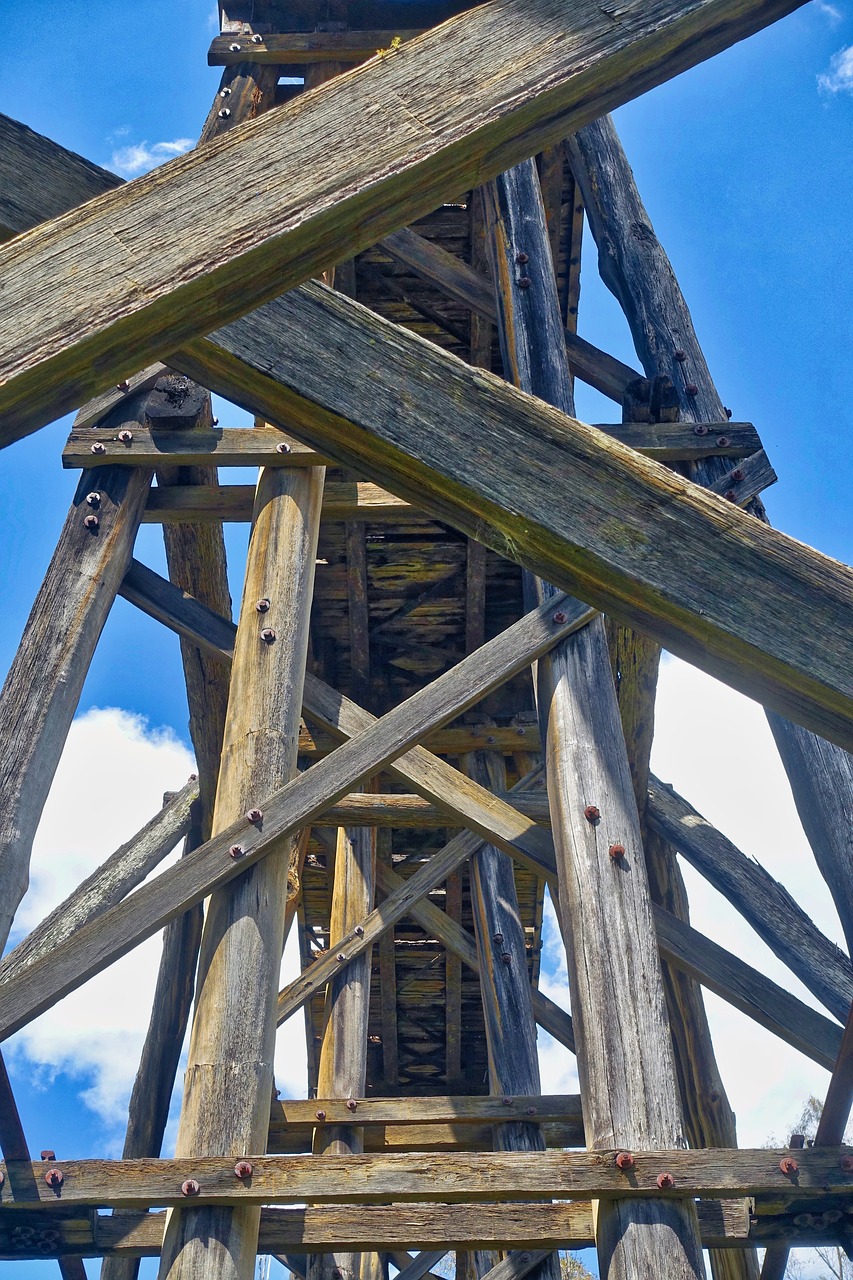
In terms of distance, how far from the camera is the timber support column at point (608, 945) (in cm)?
220

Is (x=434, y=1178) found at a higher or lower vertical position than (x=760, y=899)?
lower

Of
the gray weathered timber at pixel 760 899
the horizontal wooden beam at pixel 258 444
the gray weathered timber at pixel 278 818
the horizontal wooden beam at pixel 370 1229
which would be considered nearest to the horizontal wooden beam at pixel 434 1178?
the horizontal wooden beam at pixel 370 1229

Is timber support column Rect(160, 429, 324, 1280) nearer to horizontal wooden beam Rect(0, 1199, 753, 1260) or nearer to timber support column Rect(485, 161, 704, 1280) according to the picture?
horizontal wooden beam Rect(0, 1199, 753, 1260)

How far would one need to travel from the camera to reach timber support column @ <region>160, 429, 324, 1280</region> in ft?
7.51

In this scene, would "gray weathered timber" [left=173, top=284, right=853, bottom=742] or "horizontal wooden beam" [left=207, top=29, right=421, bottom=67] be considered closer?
"gray weathered timber" [left=173, top=284, right=853, bottom=742]

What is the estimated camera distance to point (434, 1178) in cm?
231

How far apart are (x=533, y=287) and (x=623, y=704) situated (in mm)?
1490

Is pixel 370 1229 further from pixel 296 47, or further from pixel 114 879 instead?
pixel 296 47

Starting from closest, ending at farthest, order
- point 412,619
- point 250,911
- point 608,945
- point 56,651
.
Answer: point 608,945
point 250,911
point 56,651
point 412,619

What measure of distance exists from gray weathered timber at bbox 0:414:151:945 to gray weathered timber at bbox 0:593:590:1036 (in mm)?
174

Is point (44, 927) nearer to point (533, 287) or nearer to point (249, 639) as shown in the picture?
point (249, 639)

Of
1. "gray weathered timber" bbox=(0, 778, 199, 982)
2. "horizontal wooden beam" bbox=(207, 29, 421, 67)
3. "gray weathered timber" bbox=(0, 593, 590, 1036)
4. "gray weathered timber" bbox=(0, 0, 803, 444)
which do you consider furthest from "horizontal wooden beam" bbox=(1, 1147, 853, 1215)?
"horizontal wooden beam" bbox=(207, 29, 421, 67)

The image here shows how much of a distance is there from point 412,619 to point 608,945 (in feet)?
13.3

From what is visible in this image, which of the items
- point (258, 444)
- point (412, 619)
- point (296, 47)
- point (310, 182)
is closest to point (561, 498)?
point (310, 182)
